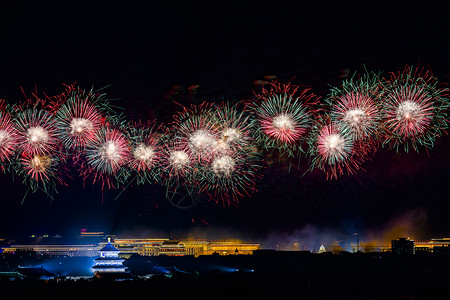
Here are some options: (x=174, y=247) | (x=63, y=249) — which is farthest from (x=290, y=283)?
(x=63, y=249)

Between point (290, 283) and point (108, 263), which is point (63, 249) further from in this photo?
point (290, 283)

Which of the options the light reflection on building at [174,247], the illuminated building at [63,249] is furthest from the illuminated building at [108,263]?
the illuminated building at [63,249]

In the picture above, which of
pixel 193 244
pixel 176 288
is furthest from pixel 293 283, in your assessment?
pixel 193 244

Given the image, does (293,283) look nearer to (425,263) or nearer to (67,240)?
(425,263)

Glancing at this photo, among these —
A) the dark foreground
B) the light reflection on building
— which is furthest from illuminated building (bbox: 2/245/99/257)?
the dark foreground

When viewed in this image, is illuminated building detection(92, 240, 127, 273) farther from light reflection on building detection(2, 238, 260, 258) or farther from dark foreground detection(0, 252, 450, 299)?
light reflection on building detection(2, 238, 260, 258)

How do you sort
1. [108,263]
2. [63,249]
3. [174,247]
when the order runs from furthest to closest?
1. [63,249]
2. [174,247]
3. [108,263]

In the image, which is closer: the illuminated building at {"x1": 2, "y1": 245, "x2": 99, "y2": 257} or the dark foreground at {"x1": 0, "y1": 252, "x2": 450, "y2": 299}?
the dark foreground at {"x1": 0, "y1": 252, "x2": 450, "y2": 299}

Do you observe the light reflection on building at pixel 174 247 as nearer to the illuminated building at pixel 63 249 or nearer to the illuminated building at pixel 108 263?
the illuminated building at pixel 63 249
